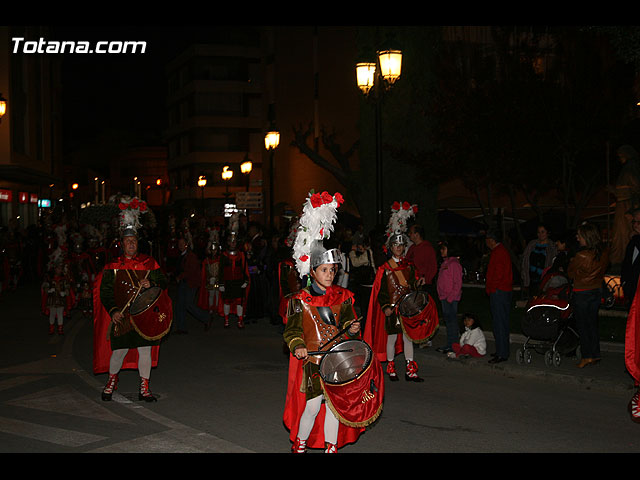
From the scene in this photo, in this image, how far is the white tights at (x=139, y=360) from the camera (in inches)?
345

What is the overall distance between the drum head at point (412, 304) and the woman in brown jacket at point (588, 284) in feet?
7.37

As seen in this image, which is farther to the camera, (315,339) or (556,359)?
(556,359)

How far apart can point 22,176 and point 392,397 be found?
32507mm

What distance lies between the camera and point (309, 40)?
1901 inches

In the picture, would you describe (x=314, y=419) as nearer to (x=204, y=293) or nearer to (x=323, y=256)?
(x=323, y=256)

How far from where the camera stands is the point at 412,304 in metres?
9.47

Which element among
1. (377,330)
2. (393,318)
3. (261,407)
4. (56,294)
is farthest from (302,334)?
(56,294)

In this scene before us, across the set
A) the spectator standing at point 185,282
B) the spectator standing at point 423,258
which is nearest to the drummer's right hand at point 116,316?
the spectator standing at point 423,258

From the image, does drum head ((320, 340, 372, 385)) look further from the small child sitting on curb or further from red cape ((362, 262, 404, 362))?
the small child sitting on curb

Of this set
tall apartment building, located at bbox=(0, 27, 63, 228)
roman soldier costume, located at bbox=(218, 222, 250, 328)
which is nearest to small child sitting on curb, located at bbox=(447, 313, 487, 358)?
roman soldier costume, located at bbox=(218, 222, 250, 328)

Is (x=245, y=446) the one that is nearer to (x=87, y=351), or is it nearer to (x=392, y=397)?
(x=392, y=397)

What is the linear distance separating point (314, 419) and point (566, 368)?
18.0ft

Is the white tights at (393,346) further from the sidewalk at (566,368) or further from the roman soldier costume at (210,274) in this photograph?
the roman soldier costume at (210,274)

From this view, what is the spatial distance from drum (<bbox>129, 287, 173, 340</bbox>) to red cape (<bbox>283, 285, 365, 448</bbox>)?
2998 millimetres
